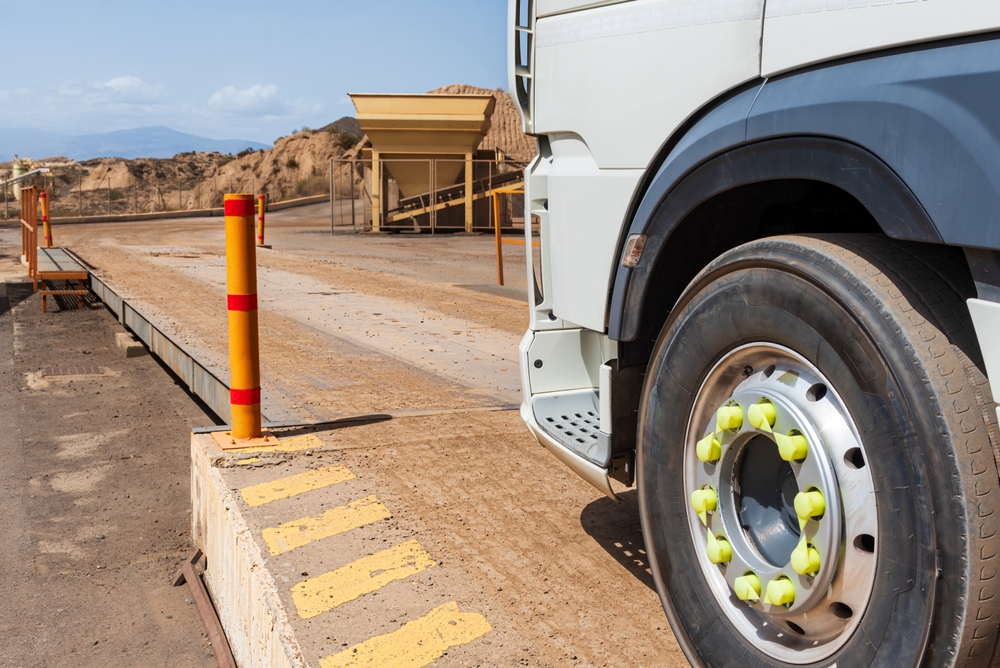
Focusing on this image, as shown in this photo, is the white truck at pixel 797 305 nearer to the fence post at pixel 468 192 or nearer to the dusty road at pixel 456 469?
the dusty road at pixel 456 469

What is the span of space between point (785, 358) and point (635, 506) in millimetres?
2251

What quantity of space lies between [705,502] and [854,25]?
1.17 meters

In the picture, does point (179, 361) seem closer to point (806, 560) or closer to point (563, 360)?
point (563, 360)

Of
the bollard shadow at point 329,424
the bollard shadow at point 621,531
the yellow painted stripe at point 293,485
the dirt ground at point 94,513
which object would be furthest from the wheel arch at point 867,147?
the dirt ground at point 94,513

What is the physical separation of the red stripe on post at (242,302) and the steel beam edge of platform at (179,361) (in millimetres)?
1480

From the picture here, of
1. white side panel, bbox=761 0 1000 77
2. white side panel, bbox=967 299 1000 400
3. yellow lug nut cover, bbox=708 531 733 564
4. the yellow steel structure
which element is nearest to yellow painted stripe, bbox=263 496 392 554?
yellow lug nut cover, bbox=708 531 733 564

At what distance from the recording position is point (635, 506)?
432cm

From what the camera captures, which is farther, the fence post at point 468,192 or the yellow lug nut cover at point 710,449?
the fence post at point 468,192

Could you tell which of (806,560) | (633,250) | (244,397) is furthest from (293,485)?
(806,560)

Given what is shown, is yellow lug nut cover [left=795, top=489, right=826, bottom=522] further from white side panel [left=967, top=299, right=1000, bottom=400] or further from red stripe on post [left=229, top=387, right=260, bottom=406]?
red stripe on post [left=229, top=387, right=260, bottom=406]

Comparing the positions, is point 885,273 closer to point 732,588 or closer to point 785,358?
point 785,358

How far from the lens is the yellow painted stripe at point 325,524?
3748mm

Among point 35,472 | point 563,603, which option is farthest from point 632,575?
point 35,472

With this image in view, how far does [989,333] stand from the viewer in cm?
170
